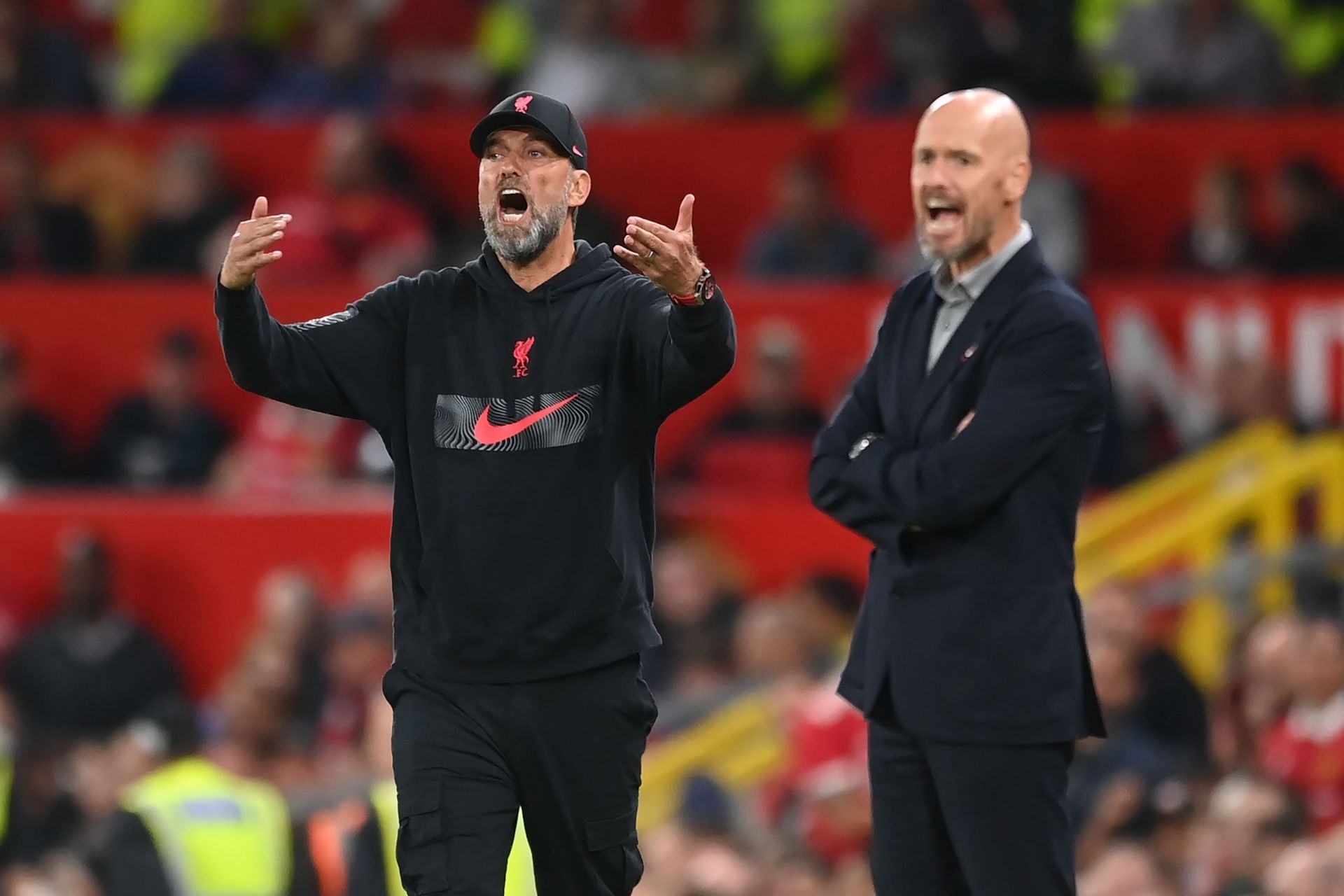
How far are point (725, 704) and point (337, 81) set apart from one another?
4.96 meters

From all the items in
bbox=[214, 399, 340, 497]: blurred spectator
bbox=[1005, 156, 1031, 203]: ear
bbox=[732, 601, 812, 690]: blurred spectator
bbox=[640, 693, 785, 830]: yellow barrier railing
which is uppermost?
bbox=[1005, 156, 1031, 203]: ear

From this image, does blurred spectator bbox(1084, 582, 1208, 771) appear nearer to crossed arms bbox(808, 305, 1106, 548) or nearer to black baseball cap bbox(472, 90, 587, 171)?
crossed arms bbox(808, 305, 1106, 548)

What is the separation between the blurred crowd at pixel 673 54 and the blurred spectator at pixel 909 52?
1 cm

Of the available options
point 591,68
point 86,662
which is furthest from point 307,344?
point 591,68

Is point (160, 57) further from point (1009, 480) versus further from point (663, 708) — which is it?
point (1009, 480)

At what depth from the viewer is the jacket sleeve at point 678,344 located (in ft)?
14.6

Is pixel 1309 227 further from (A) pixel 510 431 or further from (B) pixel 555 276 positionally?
(A) pixel 510 431

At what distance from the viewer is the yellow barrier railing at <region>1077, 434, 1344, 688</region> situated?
8891mm

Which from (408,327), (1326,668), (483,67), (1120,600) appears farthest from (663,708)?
(483,67)

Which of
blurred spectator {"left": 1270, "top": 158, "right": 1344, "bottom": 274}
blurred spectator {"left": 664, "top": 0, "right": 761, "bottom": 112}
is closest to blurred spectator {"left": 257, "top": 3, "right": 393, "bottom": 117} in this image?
blurred spectator {"left": 664, "top": 0, "right": 761, "bottom": 112}

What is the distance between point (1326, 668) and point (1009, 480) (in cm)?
368

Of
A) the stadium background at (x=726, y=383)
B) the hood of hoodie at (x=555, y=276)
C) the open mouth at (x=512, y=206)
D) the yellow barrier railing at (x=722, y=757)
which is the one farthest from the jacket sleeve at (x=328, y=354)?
the yellow barrier railing at (x=722, y=757)

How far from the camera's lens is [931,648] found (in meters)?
4.66

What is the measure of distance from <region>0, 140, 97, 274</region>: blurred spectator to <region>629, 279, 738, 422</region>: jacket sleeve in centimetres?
749
